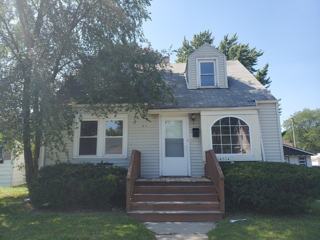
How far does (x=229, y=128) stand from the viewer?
11.4 meters

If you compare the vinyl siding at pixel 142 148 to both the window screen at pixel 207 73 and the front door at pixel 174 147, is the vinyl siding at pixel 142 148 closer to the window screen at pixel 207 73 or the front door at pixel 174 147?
the front door at pixel 174 147

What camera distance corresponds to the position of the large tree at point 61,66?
9305mm

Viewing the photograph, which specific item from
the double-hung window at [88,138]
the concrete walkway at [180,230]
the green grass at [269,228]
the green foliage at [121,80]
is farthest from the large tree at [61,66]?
the green grass at [269,228]

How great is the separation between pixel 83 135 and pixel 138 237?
6.42 metres

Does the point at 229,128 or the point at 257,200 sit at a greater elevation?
the point at 229,128

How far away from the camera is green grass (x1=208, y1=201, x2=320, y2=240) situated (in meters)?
6.32

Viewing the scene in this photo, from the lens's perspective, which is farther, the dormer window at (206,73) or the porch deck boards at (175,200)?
the dormer window at (206,73)

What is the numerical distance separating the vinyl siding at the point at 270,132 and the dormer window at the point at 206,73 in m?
2.50

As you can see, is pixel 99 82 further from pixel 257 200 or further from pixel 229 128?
pixel 257 200

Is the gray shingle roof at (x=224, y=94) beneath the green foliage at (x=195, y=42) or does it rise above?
beneath

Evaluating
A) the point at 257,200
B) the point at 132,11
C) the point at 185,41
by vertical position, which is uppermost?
the point at 185,41

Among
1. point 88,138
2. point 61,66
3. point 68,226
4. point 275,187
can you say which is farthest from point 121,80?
point 275,187

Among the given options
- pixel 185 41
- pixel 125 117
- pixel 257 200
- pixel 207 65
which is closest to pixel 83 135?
pixel 125 117

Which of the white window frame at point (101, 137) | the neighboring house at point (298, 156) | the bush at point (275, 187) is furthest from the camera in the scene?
the neighboring house at point (298, 156)
